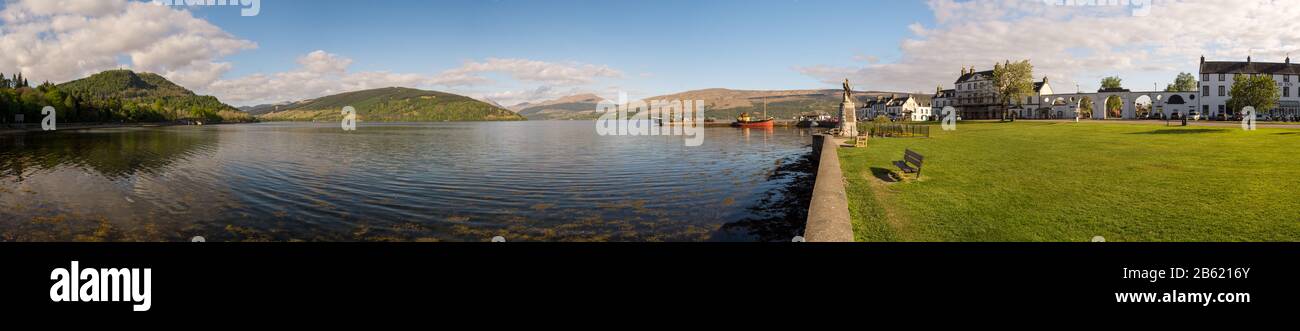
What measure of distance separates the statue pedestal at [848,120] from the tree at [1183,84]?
137496mm

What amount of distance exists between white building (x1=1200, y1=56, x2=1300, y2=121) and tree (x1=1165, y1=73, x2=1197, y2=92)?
196 feet

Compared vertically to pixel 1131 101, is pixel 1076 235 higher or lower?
lower

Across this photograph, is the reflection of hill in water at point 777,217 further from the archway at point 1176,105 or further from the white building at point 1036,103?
the white building at point 1036,103

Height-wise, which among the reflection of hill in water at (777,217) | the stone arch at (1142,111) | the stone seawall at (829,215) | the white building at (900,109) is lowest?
the reflection of hill in water at (777,217)

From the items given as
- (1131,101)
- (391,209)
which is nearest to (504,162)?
(391,209)

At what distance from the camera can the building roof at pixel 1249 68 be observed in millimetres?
79938

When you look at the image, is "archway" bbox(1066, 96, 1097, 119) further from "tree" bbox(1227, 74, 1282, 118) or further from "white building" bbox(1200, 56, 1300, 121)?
"tree" bbox(1227, 74, 1282, 118)

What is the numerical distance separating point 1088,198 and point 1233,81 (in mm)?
100967

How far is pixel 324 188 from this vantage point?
60.3 ft

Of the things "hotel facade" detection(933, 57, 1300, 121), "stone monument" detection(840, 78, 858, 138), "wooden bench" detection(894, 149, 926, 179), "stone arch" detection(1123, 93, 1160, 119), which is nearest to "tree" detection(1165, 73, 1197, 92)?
"hotel facade" detection(933, 57, 1300, 121)

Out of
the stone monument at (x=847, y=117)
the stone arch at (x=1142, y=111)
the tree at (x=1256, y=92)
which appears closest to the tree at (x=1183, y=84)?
the stone arch at (x=1142, y=111)

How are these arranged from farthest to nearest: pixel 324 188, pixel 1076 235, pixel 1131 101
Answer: pixel 1131 101
pixel 324 188
pixel 1076 235
